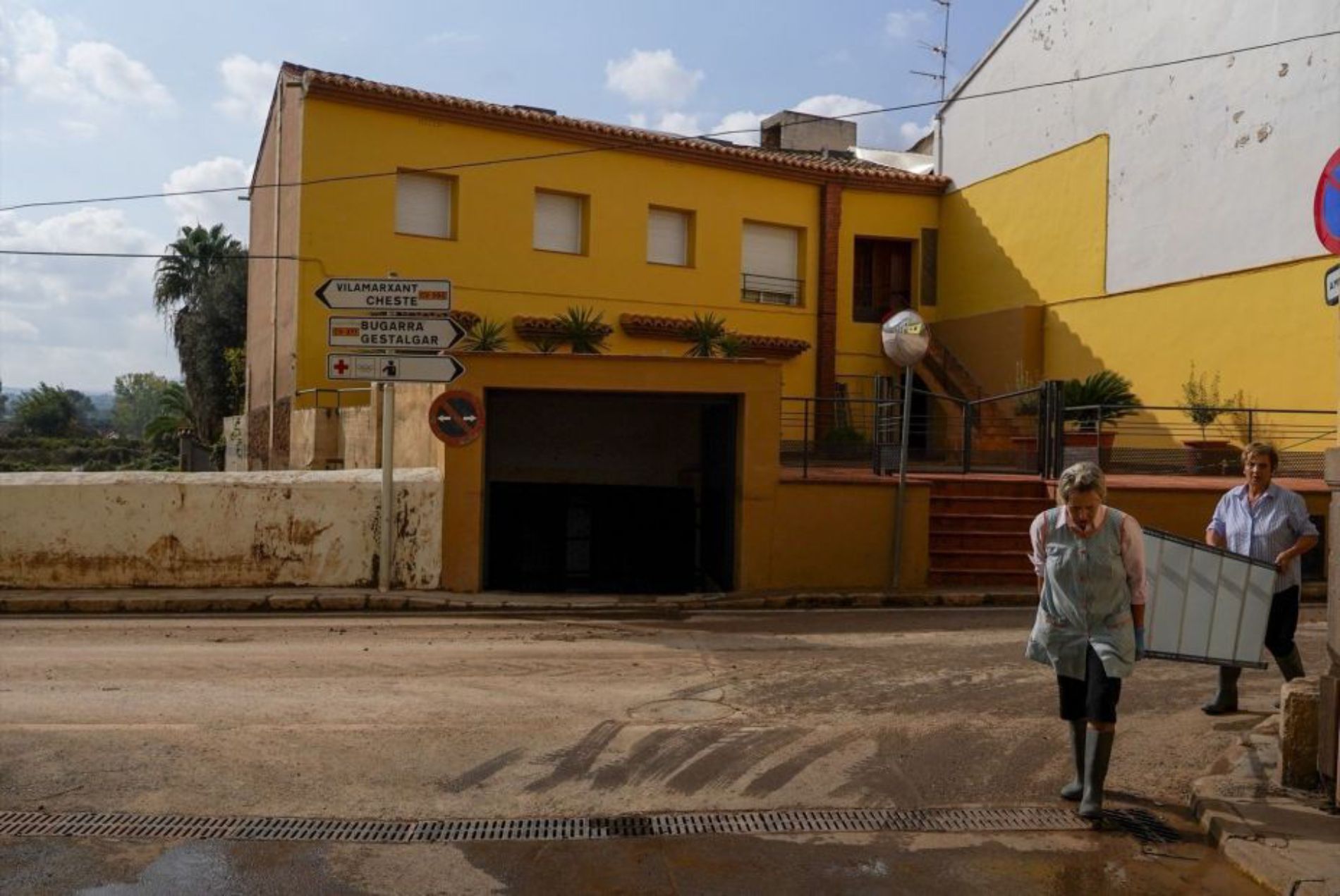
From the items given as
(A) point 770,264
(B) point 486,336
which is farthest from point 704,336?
(B) point 486,336

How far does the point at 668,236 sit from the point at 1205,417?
439 inches

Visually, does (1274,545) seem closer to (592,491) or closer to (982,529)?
(982,529)

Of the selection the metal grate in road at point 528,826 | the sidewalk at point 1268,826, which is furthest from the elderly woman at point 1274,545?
the metal grate in road at point 528,826

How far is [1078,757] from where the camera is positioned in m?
5.52

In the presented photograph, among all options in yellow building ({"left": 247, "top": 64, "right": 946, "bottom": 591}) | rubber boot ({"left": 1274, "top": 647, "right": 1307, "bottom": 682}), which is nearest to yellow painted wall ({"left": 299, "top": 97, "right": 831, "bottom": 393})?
yellow building ({"left": 247, "top": 64, "right": 946, "bottom": 591})

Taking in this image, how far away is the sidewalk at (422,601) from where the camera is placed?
1206cm

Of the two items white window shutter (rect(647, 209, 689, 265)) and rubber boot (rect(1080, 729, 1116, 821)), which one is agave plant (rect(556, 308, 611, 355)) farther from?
rubber boot (rect(1080, 729, 1116, 821))

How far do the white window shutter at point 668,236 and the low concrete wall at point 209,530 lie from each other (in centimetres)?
1245

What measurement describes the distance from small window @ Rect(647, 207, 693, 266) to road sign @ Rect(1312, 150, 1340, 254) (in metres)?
19.3

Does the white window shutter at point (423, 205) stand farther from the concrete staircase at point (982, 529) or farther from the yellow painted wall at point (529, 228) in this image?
the concrete staircase at point (982, 529)

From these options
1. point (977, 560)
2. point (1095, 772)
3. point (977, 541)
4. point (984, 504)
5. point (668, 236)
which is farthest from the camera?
point (668, 236)

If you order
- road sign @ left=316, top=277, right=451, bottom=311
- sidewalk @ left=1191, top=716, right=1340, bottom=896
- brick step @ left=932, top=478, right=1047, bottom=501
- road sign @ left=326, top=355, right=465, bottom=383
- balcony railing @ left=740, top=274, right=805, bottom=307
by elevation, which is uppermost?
balcony railing @ left=740, top=274, right=805, bottom=307

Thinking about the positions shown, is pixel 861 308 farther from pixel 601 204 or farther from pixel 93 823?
pixel 93 823

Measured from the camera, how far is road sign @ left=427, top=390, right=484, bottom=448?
12.8m
